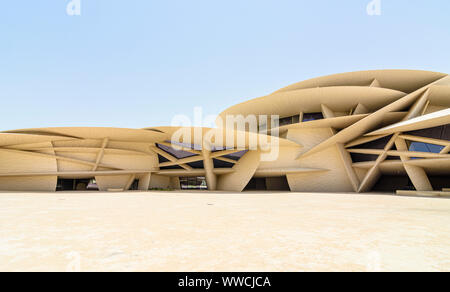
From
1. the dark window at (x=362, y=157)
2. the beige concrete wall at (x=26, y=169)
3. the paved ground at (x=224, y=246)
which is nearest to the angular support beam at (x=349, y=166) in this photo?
the dark window at (x=362, y=157)

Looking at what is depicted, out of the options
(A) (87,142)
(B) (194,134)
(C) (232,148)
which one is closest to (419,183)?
(C) (232,148)

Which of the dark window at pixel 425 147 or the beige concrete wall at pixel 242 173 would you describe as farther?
the beige concrete wall at pixel 242 173

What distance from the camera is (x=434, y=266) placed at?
2.85 metres

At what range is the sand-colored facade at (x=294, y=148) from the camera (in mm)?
22500

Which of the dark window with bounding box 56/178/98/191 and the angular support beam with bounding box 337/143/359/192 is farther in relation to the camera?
the dark window with bounding box 56/178/98/191

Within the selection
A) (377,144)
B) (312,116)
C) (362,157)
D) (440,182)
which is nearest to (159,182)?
(312,116)

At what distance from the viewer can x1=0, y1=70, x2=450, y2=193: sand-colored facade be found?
886 inches

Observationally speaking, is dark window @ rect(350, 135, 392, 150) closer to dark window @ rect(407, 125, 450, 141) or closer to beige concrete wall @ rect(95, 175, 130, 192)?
dark window @ rect(407, 125, 450, 141)

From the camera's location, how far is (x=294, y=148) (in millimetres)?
27797

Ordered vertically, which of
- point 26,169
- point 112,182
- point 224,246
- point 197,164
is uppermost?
point 224,246

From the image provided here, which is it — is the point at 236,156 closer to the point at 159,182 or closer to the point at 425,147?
the point at 159,182

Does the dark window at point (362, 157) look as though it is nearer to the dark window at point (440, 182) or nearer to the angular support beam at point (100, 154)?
the dark window at point (440, 182)

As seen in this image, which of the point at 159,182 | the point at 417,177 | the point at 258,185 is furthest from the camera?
the point at 258,185


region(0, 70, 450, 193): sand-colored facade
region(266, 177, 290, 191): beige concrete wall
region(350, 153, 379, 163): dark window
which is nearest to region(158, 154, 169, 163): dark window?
region(0, 70, 450, 193): sand-colored facade
